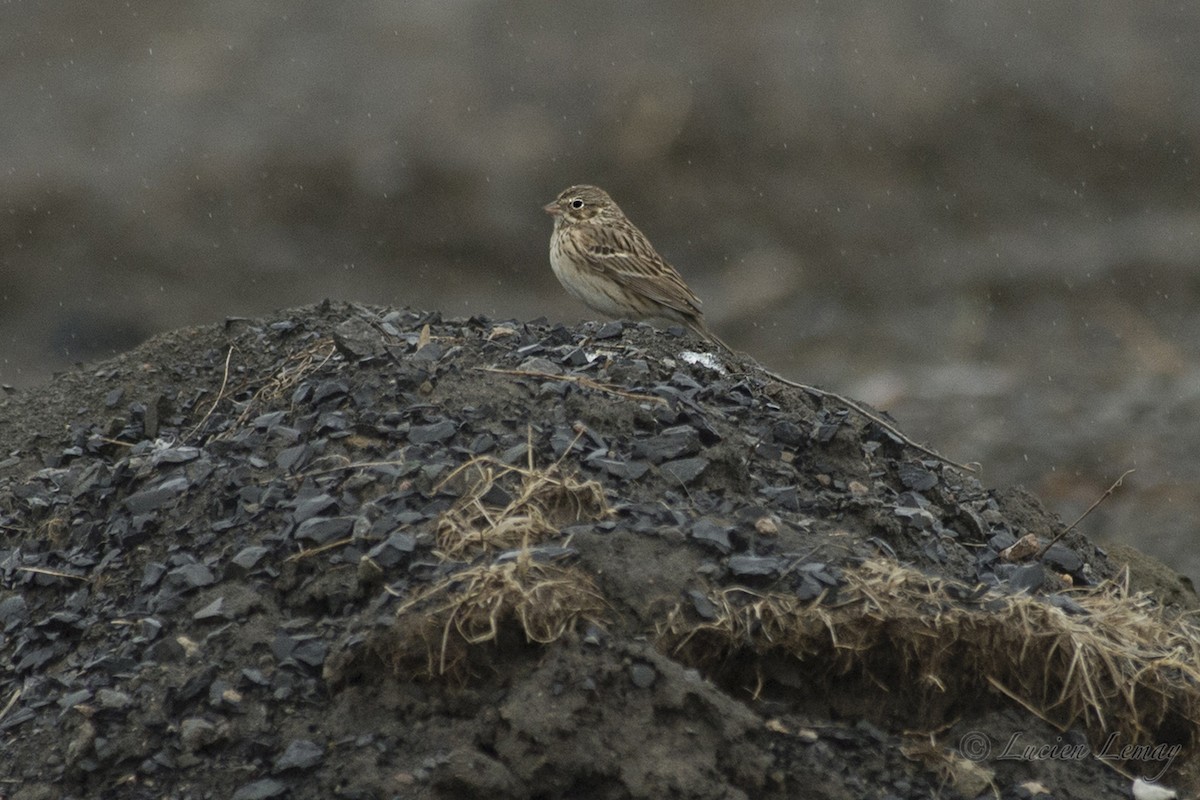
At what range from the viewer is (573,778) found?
3.89 meters

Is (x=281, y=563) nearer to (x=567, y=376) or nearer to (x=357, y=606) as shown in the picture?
(x=357, y=606)

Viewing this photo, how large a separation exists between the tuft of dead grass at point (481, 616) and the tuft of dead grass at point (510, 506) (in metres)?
0.19

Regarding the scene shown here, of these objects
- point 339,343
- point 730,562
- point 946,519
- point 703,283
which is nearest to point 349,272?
point 703,283

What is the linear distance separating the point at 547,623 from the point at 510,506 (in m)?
0.50

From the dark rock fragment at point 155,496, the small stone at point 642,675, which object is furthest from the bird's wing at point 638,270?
the small stone at point 642,675

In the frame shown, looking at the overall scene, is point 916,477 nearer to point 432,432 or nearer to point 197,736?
point 432,432

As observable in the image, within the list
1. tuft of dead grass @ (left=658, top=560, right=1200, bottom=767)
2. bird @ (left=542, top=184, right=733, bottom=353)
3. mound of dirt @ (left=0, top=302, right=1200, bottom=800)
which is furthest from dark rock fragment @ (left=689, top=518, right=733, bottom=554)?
bird @ (left=542, top=184, right=733, bottom=353)

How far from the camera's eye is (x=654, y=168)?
473 inches

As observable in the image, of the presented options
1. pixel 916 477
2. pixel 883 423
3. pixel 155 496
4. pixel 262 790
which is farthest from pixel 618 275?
pixel 262 790

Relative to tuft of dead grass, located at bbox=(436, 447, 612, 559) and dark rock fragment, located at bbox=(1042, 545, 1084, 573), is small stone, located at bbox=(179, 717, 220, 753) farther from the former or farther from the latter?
dark rock fragment, located at bbox=(1042, 545, 1084, 573)

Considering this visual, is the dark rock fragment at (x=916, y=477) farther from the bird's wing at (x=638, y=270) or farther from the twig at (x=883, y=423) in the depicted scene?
the bird's wing at (x=638, y=270)

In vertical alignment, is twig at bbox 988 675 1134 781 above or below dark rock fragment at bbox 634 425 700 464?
below

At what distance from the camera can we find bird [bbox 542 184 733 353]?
8.51 meters

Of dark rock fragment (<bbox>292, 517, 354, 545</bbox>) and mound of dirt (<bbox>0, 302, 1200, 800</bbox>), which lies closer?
mound of dirt (<bbox>0, 302, 1200, 800</bbox>)
